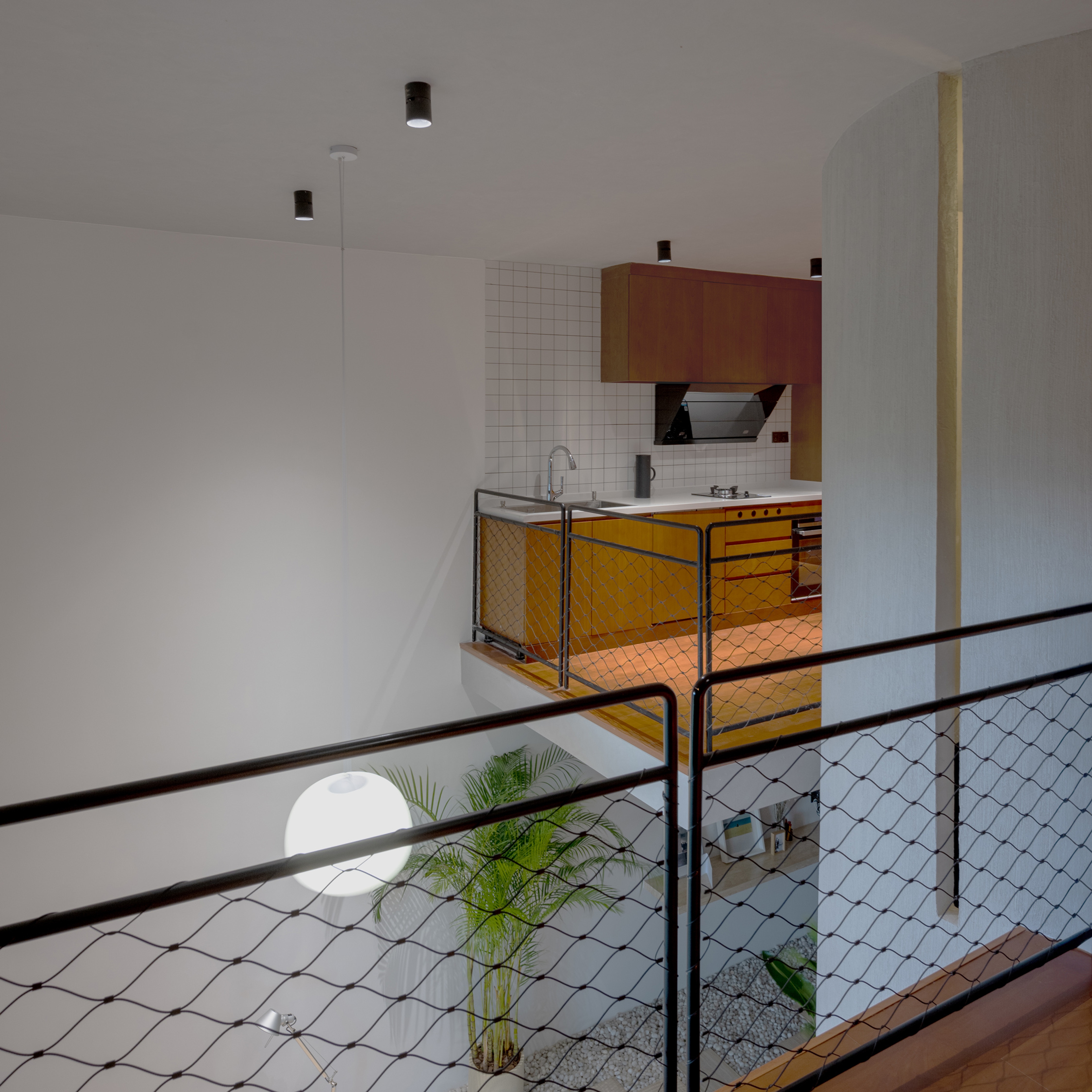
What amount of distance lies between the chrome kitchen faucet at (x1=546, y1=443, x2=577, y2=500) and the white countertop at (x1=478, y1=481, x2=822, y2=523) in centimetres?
5

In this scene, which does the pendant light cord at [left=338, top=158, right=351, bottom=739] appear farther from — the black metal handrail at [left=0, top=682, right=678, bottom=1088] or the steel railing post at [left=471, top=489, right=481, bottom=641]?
the black metal handrail at [left=0, top=682, right=678, bottom=1088]

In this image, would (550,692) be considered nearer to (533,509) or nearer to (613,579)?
(613,579)

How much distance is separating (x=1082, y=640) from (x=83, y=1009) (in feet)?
14.2

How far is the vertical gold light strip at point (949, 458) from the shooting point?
257cm

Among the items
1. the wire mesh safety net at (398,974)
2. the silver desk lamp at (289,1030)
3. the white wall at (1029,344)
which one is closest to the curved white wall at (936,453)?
the white wall at (1029,344)

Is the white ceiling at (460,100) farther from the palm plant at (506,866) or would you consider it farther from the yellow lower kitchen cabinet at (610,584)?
the palm plant at (506,866)

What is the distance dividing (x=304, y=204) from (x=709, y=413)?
299cm

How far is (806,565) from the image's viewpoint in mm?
5785

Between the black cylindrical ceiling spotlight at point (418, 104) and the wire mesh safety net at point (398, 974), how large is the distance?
8.36ft

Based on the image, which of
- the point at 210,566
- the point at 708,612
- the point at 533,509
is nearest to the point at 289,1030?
the point at 210,566

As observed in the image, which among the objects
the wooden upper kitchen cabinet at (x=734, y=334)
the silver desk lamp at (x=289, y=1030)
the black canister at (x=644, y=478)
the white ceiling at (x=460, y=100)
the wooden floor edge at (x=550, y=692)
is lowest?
the silver desk lamp at (x=289, y=1030)

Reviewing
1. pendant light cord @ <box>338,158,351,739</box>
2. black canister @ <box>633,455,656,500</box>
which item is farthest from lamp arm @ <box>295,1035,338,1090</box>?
black canister @ <box>633,455,656,500</box>

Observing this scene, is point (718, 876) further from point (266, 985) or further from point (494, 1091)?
point (266, 985)

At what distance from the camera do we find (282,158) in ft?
10.1
